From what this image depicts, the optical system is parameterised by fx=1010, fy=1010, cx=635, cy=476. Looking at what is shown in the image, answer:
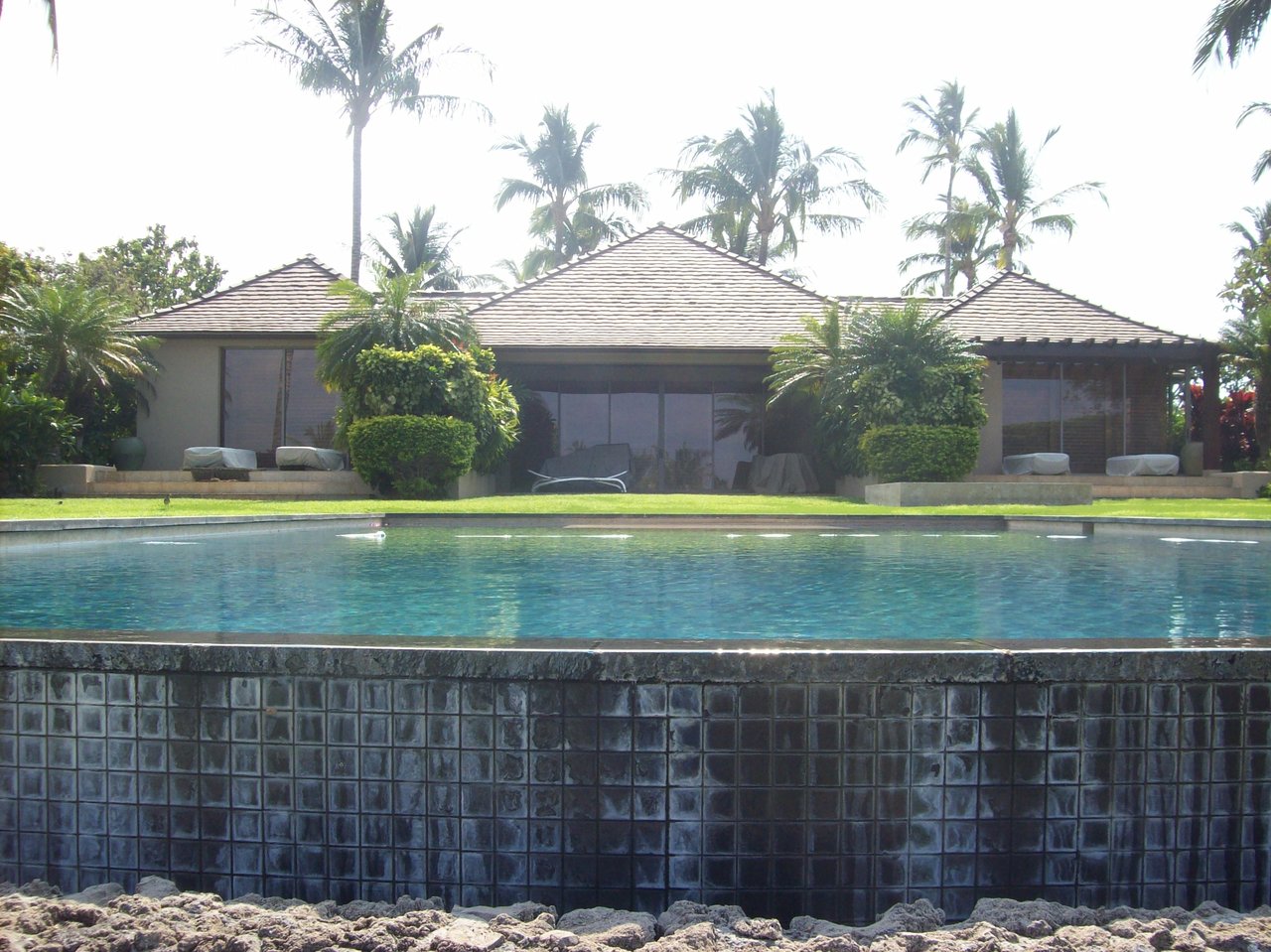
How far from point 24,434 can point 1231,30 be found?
1981 cm

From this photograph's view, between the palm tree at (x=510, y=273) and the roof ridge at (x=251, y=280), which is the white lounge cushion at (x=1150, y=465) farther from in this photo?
the palm tree at (x=510, y=273)

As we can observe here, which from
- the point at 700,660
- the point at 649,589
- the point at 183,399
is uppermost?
the point at 183,399

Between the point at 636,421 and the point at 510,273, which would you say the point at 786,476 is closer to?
the point at 636,421

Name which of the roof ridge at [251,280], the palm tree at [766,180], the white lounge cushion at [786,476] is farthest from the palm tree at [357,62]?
the white lounge cushion at [786,476]

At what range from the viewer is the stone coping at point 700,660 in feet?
7.97

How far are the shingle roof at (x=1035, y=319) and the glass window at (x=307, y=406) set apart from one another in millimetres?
11551

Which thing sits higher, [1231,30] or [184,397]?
[1231,30]

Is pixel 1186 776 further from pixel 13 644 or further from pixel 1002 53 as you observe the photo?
pixel 1002 53

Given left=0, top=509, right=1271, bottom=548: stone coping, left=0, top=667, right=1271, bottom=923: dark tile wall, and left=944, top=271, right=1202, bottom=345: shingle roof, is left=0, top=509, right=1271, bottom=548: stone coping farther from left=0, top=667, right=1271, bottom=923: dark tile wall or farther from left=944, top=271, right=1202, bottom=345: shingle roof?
left=944, top=271, right=1202, bottom=345: shingle roof

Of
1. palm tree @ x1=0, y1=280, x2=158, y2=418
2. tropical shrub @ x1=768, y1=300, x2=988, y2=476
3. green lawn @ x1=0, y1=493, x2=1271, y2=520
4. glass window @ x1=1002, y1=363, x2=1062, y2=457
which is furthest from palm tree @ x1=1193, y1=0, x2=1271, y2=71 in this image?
palm tree @ x1=0, y1=280, x2=158, y2=418

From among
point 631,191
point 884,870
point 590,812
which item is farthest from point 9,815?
point 631,191

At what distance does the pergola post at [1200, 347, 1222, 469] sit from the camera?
17969mm

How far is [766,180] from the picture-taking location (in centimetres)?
3038

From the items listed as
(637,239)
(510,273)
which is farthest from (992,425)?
(510,273)
